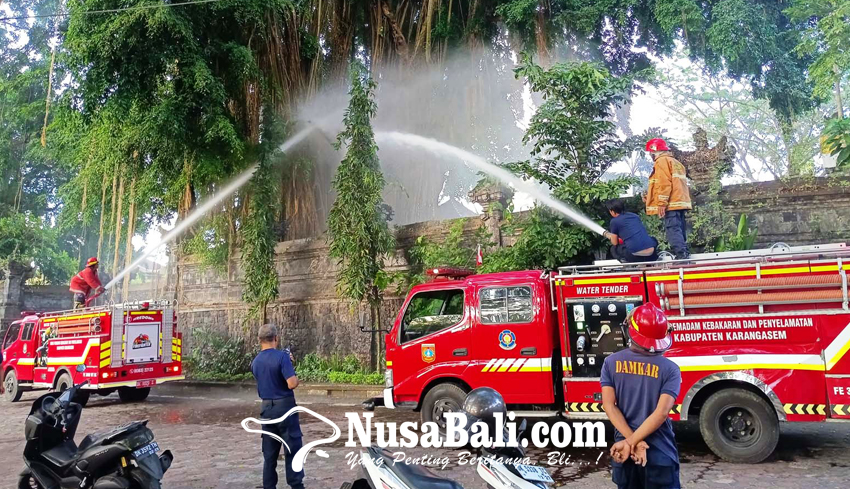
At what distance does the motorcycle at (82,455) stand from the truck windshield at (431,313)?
3.49m

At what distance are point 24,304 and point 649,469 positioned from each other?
27.6 metres

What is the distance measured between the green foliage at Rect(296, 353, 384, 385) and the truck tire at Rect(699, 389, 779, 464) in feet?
25.4

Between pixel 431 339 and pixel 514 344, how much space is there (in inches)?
44.4

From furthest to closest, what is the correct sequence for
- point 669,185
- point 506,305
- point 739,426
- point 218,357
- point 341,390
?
point 218,357 → point 341,390 → point 669,185 → point 506,305 → point 739,426

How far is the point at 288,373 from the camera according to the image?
5.05 meters

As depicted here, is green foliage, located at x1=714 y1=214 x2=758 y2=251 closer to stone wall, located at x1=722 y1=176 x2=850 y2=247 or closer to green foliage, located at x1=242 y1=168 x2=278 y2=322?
stone wall, located at x1=722 y1=176 x2=850 y2=247

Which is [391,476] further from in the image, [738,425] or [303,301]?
[303,301]

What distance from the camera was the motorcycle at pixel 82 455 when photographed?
4.80 metres

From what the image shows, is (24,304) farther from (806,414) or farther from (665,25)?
(806,414)

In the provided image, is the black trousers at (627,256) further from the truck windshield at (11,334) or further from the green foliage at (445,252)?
the truck windshield at (11,334)

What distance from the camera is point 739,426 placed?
20.1 feet

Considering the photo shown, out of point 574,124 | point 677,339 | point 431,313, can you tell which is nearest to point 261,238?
point 431,313

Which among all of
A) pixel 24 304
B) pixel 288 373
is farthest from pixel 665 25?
pixel 24 304

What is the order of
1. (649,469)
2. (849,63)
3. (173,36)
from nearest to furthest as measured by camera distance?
1. (649,469)
2. (849,63)
3. (173,36)
